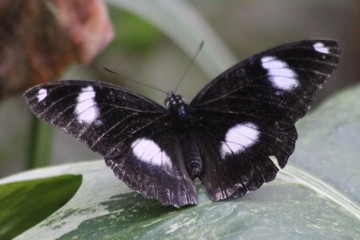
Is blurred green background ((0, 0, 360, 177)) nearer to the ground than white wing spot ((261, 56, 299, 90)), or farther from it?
farther from it

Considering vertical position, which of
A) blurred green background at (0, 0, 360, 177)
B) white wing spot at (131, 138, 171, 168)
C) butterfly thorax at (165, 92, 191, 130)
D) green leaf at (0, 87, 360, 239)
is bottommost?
green leaf at (0, 87, 360, 239)

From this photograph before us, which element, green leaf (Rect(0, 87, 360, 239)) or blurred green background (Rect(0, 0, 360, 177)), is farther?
blurred green background (Rect(0, 0, 360, 177))

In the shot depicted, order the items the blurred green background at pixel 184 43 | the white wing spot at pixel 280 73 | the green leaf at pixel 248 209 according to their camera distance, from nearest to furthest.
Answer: the green leaf at pixel 248 209, the white wing spot at pixel 280 73, the blurred green background at pixel 184 43

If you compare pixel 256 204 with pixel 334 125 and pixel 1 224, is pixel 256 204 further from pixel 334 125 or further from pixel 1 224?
pixel 334 125

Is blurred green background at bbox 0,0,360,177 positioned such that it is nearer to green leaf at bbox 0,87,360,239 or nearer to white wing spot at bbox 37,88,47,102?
green leaf at bbox 0,87,360,239

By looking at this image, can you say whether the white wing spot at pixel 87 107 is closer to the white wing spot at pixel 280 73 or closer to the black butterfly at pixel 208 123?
the black butterfly at pixel 208 123

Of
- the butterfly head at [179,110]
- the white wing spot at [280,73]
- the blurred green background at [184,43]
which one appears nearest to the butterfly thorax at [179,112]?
the butterfly head at [179,110]

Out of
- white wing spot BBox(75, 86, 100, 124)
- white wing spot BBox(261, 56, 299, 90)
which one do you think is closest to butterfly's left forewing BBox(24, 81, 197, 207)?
white wing spot BBox(75, 86, 100, 124)
